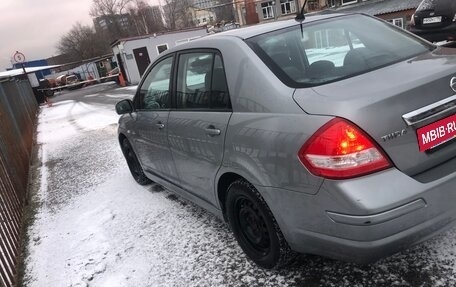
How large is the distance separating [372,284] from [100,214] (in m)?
3.33

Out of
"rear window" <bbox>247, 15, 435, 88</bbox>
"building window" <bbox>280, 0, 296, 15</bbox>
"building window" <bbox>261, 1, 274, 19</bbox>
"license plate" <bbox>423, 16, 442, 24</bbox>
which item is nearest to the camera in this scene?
"rear window" <bbox>247, 15, 435, 88</bbox>

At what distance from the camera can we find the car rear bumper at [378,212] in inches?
81.1

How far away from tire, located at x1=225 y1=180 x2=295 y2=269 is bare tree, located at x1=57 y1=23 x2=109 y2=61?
73785 mm

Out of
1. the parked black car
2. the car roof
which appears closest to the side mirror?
the car roof

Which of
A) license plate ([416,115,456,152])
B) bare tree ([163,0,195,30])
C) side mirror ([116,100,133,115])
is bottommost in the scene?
license plate ([416,115,456,152])

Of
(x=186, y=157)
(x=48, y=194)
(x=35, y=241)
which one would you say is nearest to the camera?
(x=186, y=157)

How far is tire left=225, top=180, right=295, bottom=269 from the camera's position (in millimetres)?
2674

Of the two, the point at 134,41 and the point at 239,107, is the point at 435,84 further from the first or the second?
the point at 134,41

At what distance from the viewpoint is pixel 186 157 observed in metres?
3.50

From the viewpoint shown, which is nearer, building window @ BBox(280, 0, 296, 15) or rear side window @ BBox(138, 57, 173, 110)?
rear side window @ BBox(138, 57, 173, 110)

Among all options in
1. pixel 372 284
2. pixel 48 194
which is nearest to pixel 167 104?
pixel 372 284

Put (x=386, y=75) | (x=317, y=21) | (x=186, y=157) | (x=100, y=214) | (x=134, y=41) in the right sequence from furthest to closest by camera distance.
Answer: (x=134, y=41)
(x=100, y=214)
(x=186, y=157)
(x=317, y=21)
(x=386, y=75)

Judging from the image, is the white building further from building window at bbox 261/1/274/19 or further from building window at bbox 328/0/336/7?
building window at bbox 261/1/274/19

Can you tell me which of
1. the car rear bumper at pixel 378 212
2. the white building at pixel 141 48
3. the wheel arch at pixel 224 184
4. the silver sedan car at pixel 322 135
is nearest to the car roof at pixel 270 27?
the silver sedan car at pixel 322 135
